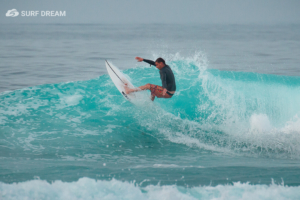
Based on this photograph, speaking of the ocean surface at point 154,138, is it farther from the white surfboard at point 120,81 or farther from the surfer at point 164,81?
the surfer at point 164,81

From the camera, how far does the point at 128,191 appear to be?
4250 millimetres

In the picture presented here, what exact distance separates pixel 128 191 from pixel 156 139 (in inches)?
127

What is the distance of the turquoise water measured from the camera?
4379 millimetres

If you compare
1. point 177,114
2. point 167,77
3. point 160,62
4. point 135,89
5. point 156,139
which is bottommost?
point 156,139

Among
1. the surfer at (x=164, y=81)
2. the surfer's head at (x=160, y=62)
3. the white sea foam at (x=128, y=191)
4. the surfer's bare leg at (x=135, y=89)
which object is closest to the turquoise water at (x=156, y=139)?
the white sea foam at (x=128, y=191)

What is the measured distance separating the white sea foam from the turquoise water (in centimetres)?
1

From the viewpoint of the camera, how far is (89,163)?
5691 mm

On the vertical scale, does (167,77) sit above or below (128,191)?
above

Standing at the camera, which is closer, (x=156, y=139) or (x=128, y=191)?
(x=128, y=191)

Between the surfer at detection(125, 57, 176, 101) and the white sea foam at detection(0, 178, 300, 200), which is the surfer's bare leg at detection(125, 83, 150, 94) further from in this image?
the white sea foam at detection(0, 178, 300, 200)

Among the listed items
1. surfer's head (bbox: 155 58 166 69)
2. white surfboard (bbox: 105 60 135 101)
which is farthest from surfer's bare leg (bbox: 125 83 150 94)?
surfer's head (bbox: 155 58 166 69)

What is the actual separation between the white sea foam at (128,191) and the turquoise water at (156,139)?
14 millimetres

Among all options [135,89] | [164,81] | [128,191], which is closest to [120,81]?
[135,89]

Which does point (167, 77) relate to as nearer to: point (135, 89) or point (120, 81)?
point (135, 89)
